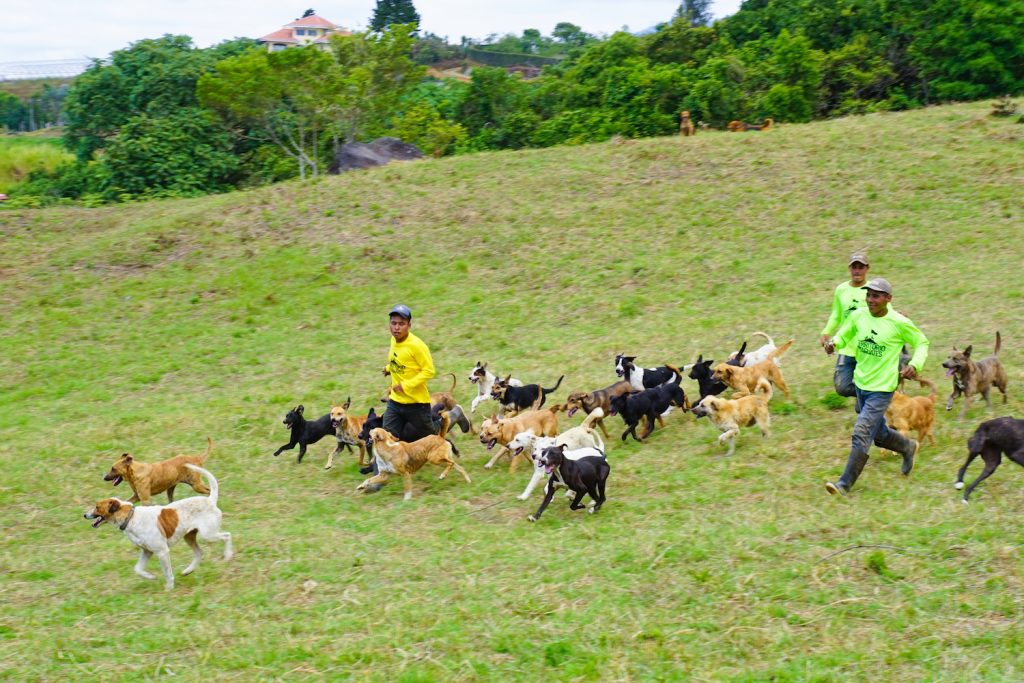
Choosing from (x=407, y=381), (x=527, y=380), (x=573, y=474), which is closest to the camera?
(x=573, y=474)

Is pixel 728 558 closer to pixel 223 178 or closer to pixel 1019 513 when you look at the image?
pixel 1019 513

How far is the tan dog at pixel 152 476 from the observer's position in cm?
951

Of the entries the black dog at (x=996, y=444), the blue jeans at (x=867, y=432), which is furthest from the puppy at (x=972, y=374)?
the black dog at (x=996, y=444)

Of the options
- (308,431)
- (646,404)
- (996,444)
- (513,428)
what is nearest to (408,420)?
(513,428)

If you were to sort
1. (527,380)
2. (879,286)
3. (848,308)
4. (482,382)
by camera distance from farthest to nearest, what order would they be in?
(527,380), (482,382), (848,308), (879,286)

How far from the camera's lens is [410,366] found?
10.3 m

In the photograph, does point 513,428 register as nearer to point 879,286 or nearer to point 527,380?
point 527,380

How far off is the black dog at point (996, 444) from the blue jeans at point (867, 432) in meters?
0.75

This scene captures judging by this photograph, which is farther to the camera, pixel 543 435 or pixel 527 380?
pixel 527 380

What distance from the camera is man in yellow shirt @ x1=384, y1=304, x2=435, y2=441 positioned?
1018cm

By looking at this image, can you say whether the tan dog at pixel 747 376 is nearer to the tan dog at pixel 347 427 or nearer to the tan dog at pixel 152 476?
the tan dog at pixel 347 427

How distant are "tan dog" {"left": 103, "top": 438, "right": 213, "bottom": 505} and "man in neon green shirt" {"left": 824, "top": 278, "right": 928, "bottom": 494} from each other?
6.82m

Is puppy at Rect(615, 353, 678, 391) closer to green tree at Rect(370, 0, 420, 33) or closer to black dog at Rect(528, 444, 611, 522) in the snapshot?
black dog at Rect(528, 444, 611, 522)

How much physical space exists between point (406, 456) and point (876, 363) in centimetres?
502
